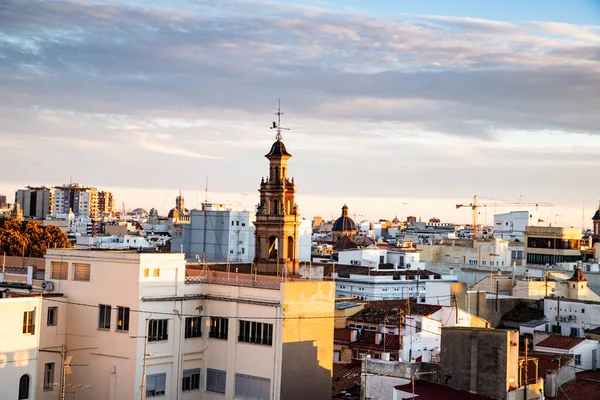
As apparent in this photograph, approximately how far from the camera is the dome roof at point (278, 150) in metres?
54.7

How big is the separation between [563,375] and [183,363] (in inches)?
533

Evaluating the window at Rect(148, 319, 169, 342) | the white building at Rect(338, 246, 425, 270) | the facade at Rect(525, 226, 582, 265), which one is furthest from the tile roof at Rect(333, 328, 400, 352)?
the facade at Rect(525, 226, 582, 265)

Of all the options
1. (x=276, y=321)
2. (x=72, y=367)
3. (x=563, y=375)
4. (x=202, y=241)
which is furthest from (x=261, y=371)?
(x=202, y=241)

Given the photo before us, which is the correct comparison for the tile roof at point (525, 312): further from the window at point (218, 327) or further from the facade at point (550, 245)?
the facade at point (550, 245)

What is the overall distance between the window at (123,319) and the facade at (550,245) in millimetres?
69936

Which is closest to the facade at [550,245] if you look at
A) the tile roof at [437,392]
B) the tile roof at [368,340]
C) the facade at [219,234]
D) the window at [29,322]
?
the facade at [219,234]

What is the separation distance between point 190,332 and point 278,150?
21168mm

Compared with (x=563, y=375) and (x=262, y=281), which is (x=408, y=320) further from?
(x=262, y=281)

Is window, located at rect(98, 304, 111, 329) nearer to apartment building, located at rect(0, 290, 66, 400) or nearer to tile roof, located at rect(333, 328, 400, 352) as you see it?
apartment building, located at rect(0, 290, 66, 400)

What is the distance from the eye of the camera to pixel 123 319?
34312 millimetres

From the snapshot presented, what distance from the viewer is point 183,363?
1366 inches

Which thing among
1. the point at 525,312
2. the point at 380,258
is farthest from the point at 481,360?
the point at 380,258

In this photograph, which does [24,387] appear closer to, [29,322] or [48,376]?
[48,376]

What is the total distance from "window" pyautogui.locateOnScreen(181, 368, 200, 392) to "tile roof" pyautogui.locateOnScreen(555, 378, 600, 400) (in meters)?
12.0
